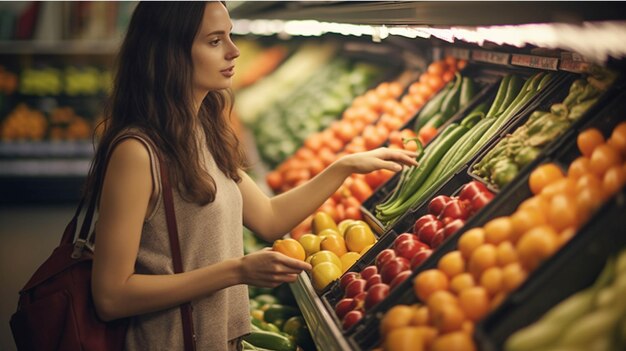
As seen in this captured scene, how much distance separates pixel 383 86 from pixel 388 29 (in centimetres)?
214

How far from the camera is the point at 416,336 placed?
170cm

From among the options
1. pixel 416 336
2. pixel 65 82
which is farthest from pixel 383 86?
pixel 65 82

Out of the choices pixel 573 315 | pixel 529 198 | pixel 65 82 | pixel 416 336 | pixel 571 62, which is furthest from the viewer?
pixel 65 82

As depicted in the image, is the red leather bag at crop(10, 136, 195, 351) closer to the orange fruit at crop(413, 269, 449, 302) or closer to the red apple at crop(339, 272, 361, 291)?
the red apple at crop(339, 272, 361, 291)

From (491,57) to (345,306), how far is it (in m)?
1.44

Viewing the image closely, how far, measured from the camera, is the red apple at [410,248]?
7.36ft

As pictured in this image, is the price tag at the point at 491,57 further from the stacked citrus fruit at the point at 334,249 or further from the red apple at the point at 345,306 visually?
the red apple at the point at 345,306

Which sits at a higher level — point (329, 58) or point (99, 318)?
point (329, 58)

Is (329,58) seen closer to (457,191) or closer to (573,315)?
(457,191)

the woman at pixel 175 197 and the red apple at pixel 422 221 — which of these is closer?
the woman at pixel 175 197

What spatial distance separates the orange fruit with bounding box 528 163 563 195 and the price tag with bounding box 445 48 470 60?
1.85 metres

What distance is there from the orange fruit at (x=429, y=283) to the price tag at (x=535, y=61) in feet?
3.56

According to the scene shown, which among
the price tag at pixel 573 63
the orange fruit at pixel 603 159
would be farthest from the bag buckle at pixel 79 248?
the price tag at pixel 573 63

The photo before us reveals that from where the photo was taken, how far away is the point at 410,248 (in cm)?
225
